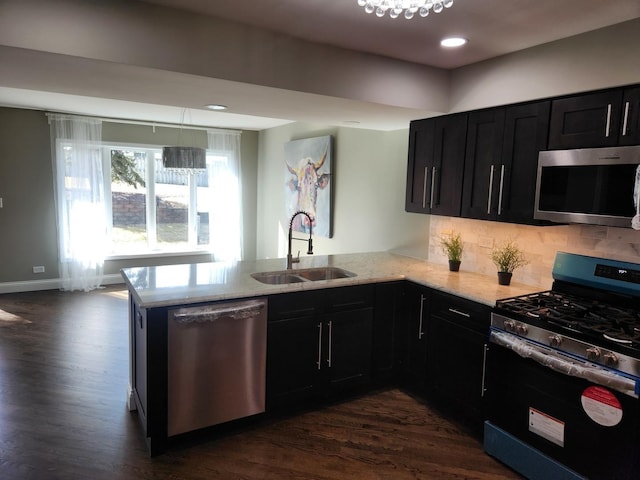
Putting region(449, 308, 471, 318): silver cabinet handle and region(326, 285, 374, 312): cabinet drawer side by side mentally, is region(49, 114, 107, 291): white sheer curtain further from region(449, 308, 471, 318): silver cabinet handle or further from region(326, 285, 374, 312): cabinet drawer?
region(449, 308, 471, 318): silver cabinet handle

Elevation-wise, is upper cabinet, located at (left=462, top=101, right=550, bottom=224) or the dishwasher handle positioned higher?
upper cabinet, located at (left=462, top=101, right=550, bottom=224)

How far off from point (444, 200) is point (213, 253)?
4771mm

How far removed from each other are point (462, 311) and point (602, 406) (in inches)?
36.1

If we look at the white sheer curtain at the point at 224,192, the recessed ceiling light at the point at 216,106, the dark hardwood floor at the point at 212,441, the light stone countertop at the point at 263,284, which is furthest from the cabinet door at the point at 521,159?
the white sheer curtain at the point at 224,192

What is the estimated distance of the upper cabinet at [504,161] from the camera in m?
2.59

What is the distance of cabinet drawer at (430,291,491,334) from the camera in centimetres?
255

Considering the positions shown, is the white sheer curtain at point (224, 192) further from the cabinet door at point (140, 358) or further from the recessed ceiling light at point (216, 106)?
the cabinet door at point (140, 358)

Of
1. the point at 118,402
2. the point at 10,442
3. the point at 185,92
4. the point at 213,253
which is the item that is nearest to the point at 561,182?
the point at 185,92

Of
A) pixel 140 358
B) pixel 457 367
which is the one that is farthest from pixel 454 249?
pixel 140 358

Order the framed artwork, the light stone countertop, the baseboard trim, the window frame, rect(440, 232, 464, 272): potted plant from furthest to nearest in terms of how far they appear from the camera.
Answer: the window frame → the baseboard trim → the framed artwork → rect(440, 232, 464, 272): potted plant → the light stone countertop

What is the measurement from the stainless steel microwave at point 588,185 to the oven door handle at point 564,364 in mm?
736

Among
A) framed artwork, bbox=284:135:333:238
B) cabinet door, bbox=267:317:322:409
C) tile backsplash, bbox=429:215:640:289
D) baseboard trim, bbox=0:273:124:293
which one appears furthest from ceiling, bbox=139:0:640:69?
baseboard trim, bbox=0:273:124:293

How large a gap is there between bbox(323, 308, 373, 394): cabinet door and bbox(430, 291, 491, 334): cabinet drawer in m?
0.49

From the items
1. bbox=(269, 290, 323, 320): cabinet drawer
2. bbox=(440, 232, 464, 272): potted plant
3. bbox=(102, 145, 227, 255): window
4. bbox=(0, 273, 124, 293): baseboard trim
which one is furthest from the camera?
bbox=(102, 145, 227, 255): window
